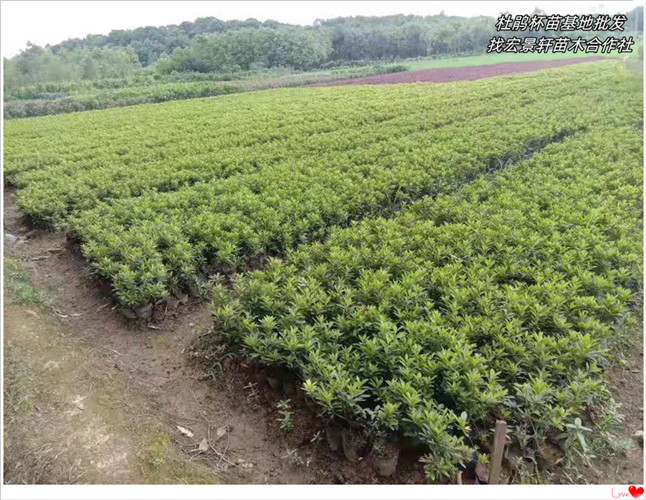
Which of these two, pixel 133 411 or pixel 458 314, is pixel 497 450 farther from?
pixel 133 411

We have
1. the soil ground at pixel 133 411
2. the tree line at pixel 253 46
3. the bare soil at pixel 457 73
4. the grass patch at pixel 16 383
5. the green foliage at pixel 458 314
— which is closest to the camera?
the green foliage at pixel 458 314

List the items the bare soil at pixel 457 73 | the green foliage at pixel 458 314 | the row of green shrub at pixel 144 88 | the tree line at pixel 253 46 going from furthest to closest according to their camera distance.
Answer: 1. the row of green shrub at pixel 144 88
2. the bare soil at pixel 457 73
3. the tree line at pixel 253 46
4. the green foliage at pixel 458 314

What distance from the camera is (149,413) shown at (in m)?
3.77

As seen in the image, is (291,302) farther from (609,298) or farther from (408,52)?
(408,52)

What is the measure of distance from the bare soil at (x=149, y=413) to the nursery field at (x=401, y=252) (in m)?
0.28

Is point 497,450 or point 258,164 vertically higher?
point 258,164

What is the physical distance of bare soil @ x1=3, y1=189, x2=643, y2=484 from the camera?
10.5 feet

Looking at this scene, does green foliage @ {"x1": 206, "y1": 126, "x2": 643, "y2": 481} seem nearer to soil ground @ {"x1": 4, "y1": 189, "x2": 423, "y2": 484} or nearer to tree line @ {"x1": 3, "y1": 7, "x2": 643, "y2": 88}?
soil ground @ {"x1": 4, "y1": 189, "x2": 423, "y2": 484}

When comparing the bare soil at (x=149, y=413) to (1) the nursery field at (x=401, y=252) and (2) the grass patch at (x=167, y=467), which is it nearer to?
(2) the grass patch at (x=167, y=467)

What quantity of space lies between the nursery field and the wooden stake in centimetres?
18

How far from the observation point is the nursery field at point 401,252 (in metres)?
3.18

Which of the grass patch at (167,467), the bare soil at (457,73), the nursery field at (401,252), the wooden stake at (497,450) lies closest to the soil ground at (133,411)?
the grass patch at (167,467)

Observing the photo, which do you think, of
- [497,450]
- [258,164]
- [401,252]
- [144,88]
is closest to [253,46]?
[144,88]

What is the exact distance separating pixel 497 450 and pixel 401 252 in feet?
8.58
